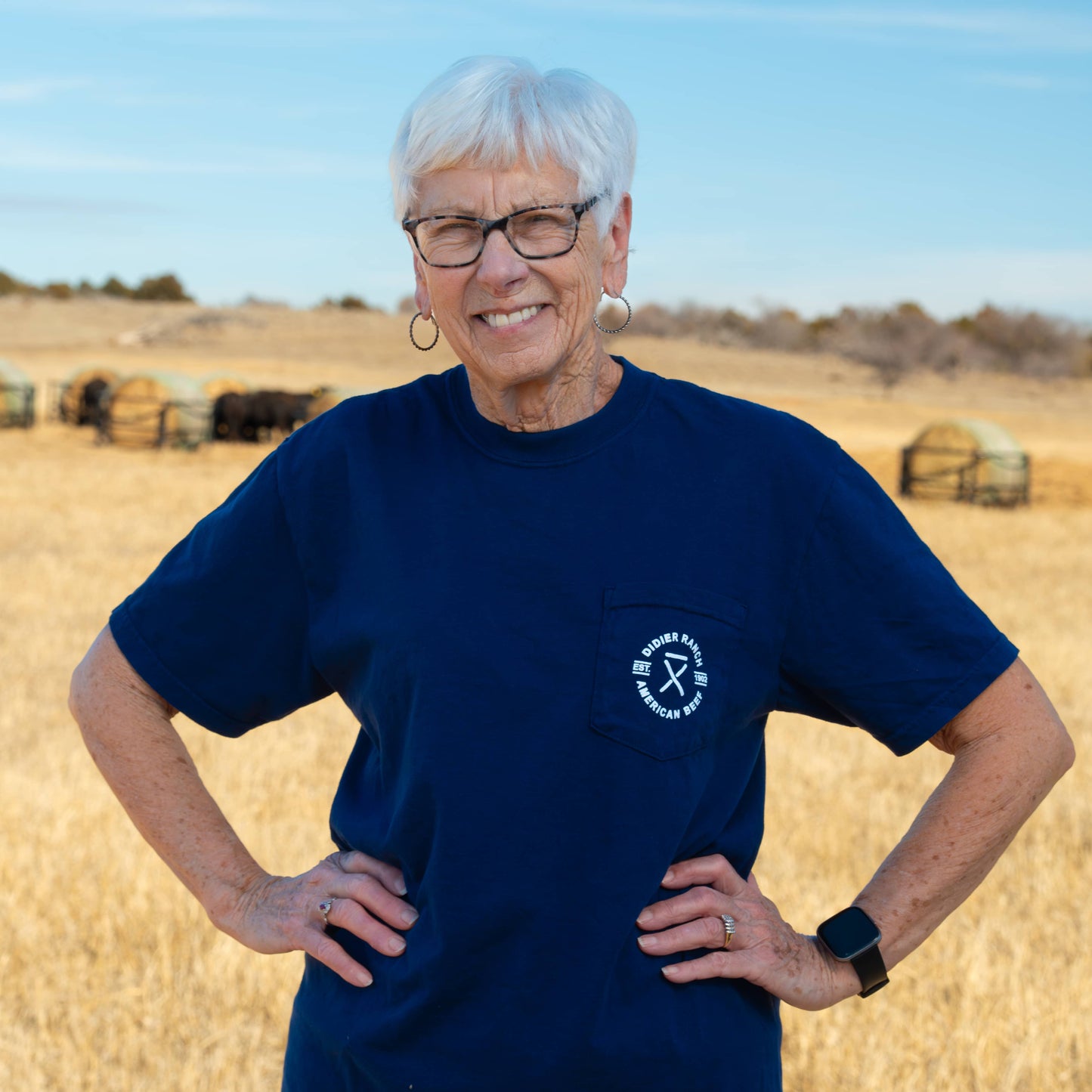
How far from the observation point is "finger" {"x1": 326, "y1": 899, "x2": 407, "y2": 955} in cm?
204

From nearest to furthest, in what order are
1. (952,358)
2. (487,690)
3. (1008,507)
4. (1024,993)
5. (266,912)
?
(487,690), (266,912), (1024,993), (1008,507), (952,358)

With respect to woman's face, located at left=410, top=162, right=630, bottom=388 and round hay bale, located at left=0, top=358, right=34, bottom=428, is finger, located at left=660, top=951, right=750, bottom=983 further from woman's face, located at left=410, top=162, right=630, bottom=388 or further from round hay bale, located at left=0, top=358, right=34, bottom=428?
round hay bale, located at left=0, top=358, right=34, bottom=428

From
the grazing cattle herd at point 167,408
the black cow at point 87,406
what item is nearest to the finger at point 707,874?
the grazing cattle herd at point 167,408

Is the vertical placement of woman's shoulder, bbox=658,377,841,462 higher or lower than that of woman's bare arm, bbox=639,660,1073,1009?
higher

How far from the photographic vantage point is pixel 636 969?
196 centimetres

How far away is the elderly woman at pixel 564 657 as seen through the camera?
1918 millimetres

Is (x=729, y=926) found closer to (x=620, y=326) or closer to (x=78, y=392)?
(x=620, y=326)

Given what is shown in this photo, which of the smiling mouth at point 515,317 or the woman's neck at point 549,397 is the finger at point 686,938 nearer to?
the woman's neck at point 549,397

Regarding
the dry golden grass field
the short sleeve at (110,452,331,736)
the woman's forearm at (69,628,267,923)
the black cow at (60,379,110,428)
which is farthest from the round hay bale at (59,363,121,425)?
the short sleeve at (110,452,331,736)

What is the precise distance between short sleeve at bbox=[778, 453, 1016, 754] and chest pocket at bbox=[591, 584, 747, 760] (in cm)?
14

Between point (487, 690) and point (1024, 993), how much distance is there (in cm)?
322

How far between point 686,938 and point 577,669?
1.47 ft

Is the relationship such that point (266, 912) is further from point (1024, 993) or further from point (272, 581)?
point (1024, 993)

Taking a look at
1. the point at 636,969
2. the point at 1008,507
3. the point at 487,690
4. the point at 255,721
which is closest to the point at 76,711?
the point at 255,721
